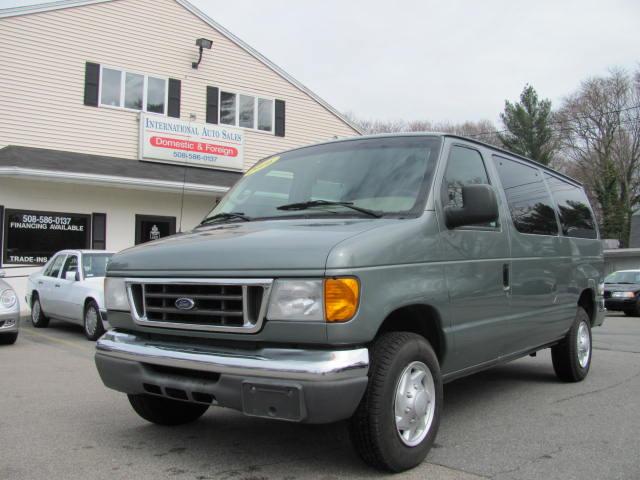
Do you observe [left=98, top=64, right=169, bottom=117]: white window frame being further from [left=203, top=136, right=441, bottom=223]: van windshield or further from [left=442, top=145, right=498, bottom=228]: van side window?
[left=442, top=145, right=498, bottom=228]: van side window

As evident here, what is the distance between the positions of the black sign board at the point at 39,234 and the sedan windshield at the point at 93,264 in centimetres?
470

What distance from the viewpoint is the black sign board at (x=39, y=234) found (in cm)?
1448

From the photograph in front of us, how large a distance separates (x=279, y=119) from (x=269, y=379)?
1748cm

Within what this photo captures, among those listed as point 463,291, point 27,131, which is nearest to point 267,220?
point 463,291

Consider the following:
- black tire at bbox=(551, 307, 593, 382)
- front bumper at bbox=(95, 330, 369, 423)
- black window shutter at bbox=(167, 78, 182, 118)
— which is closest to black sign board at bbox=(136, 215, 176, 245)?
black window shutter at bbox=(167, 78, 182, 118)

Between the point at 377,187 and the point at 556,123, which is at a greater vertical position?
the point at 556,123

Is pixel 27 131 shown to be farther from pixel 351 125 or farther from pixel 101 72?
pixel 351 125

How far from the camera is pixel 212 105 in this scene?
18.5m

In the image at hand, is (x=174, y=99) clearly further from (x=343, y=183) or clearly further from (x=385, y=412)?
(x=385, y=412)

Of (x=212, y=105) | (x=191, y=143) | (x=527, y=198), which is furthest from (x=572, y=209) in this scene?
(x=212, y=105)

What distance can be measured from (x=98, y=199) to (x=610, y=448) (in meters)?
14.1

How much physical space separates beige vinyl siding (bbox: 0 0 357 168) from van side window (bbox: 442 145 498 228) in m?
13.7

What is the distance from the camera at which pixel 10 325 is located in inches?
357

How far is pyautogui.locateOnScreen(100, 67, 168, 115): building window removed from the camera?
657 inches
